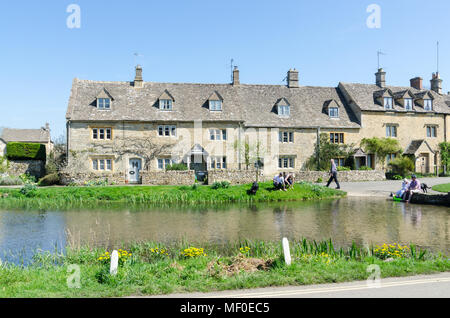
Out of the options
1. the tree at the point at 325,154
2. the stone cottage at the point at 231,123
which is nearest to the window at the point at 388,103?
the stone cottage at the point at 231,123

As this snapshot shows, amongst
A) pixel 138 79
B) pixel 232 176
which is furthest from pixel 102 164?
pixel 232 176

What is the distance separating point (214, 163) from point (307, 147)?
9879 millimetres

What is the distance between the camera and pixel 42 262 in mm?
9414

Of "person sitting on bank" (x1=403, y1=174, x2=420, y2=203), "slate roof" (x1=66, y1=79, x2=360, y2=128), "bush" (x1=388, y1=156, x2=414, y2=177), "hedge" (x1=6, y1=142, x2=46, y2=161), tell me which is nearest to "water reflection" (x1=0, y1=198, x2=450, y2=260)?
"person sitting on bank" (x1=403, y1=174, x2=420, y2=203)

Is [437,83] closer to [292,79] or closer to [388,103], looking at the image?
[388,103]

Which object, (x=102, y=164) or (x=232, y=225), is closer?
(x=232, y=225)

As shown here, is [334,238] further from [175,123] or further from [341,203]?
[175,123]

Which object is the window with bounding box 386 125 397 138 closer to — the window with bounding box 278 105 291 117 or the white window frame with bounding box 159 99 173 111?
the window with bounding box 278 105 291 117

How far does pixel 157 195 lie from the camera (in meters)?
23.7

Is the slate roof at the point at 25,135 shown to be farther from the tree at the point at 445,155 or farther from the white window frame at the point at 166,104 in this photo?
the tree at the point at 445,155

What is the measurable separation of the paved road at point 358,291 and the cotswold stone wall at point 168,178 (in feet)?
72.3

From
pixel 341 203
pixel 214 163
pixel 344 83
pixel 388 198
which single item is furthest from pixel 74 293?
pixel 344 83

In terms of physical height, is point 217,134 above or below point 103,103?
below

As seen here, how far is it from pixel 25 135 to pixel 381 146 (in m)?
54.5
